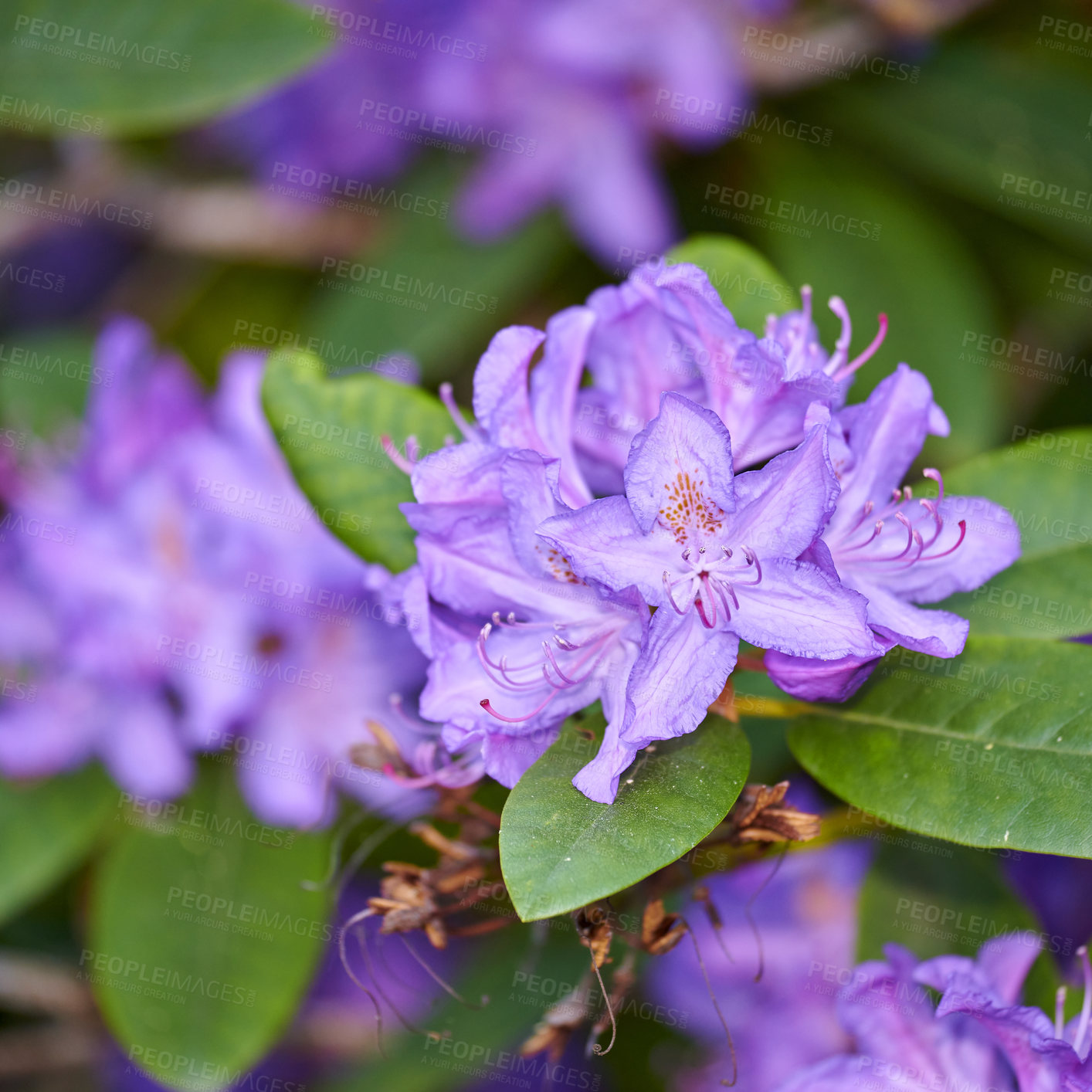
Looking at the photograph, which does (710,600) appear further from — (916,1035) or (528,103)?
(528,103)

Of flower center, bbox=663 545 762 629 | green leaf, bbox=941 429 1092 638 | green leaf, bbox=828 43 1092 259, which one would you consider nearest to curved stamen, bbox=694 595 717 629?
flower center, bbox=663 545 762 629

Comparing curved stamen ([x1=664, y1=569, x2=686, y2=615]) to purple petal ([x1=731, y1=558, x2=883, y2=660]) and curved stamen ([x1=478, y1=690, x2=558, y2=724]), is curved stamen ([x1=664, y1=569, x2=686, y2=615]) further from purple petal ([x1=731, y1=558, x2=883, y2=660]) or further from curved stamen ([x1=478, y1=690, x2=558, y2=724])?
curved stamen ([x1=478, y1=690, x2=558, y2=724])

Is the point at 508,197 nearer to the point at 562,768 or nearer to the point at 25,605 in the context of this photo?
the point at 25,605

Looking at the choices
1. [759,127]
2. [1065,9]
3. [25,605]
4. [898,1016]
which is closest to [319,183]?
[759,127]

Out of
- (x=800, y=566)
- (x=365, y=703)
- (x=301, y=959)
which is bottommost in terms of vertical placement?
(x=301, y=959)

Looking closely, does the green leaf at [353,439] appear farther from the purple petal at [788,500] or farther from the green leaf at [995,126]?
the green leaf at [995,126]

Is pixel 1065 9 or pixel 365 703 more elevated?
pixel 1065 9

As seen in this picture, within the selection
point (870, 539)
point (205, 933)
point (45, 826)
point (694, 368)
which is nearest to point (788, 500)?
point (870, 539)
